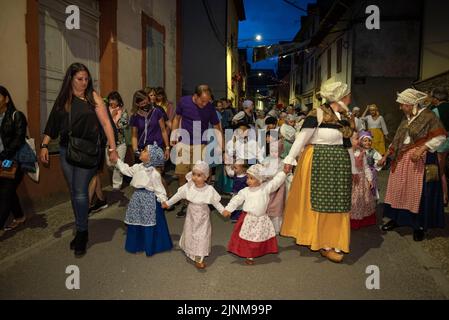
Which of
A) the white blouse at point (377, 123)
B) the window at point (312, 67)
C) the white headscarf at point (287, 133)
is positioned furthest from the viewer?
the window at point (312, 67)

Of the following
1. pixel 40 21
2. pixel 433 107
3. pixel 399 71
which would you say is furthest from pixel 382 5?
pixel 40 21

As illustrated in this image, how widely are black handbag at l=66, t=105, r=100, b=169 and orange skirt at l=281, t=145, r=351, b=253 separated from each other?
240cm

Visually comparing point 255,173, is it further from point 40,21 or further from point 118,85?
point 118,85

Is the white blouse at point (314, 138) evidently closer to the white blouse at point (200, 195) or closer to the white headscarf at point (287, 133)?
the white blouse at point (200, 195)

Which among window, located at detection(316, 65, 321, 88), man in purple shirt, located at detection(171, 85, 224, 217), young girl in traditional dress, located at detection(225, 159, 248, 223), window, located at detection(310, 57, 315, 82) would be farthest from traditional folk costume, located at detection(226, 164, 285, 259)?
window, located at detection(310, 57, 315, 82)

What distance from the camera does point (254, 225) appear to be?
169 inches

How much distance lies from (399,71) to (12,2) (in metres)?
17.2

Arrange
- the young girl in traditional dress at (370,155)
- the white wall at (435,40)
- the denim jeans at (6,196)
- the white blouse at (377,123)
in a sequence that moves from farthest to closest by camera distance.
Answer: the white wall at (435,40), the white blouse at (377,123), the young girl in traditional dress at (370,155), the denim jeans at (6,196)

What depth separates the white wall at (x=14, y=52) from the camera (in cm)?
564

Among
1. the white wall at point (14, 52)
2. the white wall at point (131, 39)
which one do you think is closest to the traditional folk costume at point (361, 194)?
the white wall at point (14, 52)

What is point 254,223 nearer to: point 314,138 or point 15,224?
point 314,138

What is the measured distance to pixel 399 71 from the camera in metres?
18.3

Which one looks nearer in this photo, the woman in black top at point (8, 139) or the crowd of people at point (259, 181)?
the crowd of people at point (259, 181)

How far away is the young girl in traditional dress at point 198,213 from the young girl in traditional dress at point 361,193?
240 centimetres
